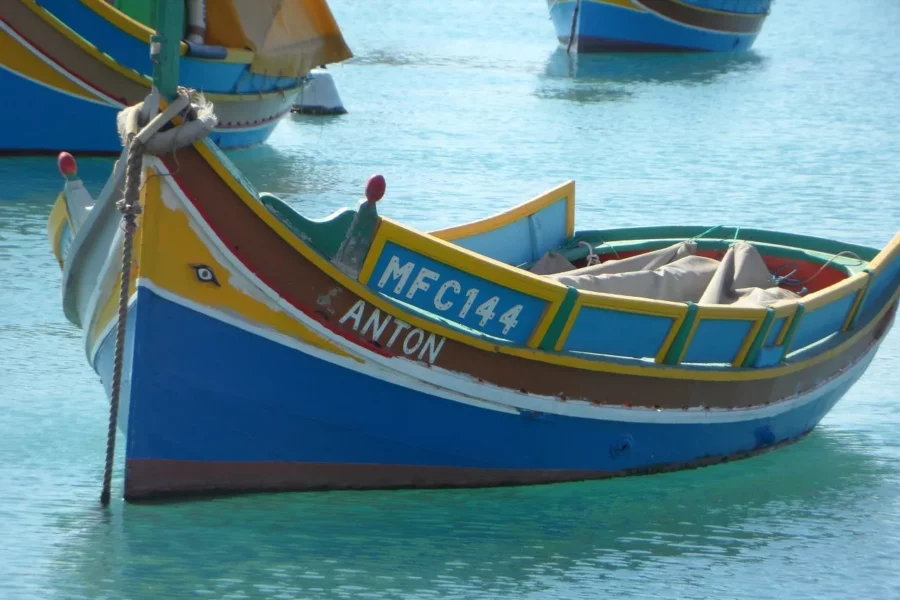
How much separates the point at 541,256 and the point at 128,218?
3.41 metres

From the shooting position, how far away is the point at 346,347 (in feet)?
19.5

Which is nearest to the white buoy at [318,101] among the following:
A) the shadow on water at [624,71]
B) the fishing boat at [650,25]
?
the shadow on water at [624,71]

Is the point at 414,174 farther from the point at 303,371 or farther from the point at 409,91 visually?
the point at 303,371

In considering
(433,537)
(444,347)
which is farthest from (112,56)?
(433,537)

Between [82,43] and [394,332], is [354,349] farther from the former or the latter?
[82,43]

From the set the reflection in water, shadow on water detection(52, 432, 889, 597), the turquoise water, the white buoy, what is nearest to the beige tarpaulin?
the reflection in water

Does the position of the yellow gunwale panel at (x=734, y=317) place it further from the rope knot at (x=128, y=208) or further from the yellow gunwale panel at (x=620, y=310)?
the rope knot at (x=128, y=208)

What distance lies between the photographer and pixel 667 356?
21.8ft

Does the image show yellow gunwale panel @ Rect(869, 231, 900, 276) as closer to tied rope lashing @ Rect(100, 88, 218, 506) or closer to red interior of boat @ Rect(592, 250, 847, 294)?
red interior of boat @ Rect(592, 250, 847, 294)

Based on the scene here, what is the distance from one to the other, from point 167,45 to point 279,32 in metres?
9.95

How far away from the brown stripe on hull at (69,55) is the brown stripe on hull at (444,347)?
929cm

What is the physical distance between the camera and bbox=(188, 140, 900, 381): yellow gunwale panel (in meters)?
5.68

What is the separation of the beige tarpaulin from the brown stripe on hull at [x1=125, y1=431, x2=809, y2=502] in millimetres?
9180

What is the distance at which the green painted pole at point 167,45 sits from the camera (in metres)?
5.41
